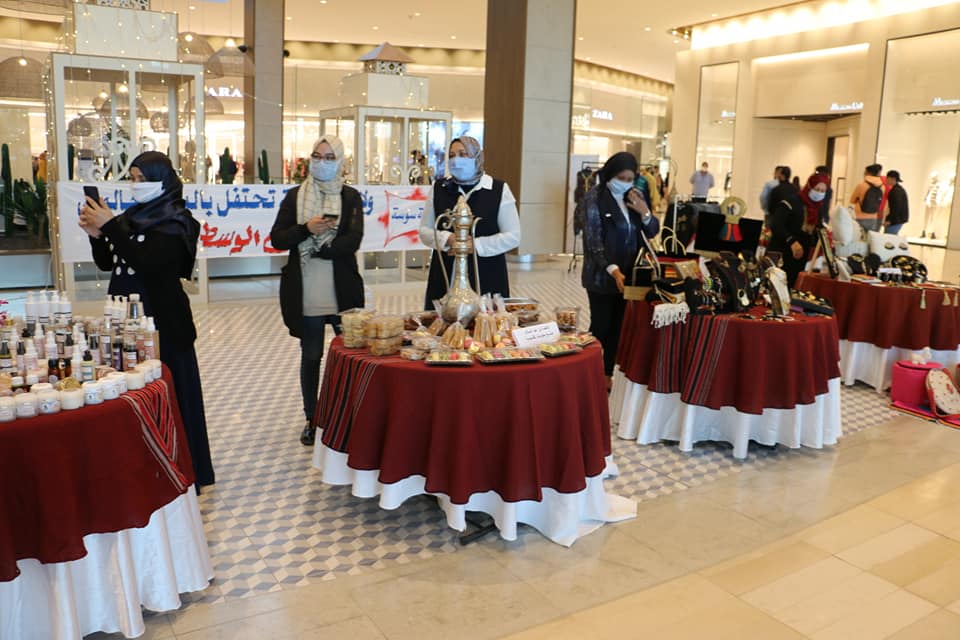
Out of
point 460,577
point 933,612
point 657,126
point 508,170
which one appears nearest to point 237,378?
point 460,577

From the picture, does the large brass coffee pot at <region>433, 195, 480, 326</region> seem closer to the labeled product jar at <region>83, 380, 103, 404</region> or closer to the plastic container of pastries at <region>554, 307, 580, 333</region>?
the plastic container of pastries at <region>554, 307, 580, 333</region>

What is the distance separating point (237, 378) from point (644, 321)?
2.85 meters

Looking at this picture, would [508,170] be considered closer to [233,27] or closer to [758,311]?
[758,311]

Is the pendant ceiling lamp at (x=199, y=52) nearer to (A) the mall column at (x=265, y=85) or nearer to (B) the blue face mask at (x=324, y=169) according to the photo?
(A) the mall column at (x=265, y=85)

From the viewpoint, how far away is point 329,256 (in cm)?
394

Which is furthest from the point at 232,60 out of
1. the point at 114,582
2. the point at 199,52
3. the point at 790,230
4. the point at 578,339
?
the point at 114,582

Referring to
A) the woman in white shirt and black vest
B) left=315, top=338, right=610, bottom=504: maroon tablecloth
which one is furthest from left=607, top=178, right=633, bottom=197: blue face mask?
left=315, top=338, right=610, bottom=504: maroon tablecloth

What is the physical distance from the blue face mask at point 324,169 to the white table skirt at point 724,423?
2.05 meters

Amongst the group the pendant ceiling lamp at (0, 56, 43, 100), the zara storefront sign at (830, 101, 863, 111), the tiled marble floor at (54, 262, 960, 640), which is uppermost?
the zara storefront sign at (830, 101, 863, 111)

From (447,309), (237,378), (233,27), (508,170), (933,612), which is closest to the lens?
(933,612)

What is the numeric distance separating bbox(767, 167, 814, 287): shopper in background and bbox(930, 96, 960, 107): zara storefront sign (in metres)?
9.12

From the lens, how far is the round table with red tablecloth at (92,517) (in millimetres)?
2178

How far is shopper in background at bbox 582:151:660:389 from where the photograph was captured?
4.57 meters

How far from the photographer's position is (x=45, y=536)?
219cm
